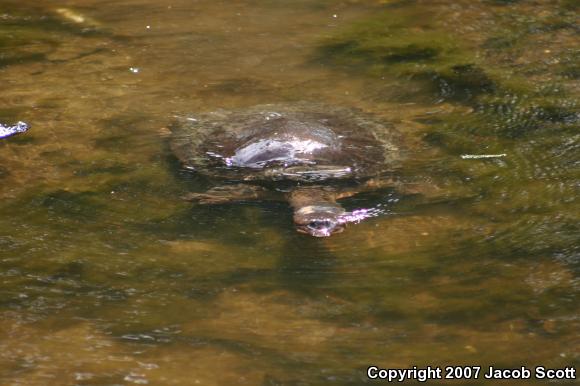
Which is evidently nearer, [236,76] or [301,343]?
[301,343]

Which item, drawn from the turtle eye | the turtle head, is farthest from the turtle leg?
the turtle eye

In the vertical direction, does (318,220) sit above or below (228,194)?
above

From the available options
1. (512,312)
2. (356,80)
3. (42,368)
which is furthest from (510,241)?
(356,80)

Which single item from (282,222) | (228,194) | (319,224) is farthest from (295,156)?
(319,224)

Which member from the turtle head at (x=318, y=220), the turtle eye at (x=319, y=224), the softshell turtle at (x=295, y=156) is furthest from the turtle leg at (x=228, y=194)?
the turtle eye at (x=319, y=224)

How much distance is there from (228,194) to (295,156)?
1.62 feet

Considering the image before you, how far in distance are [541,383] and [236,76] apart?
13.1ft

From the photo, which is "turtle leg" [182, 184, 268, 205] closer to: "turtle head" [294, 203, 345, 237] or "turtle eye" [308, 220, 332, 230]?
"turtle head" [294, 203, 345, 237]

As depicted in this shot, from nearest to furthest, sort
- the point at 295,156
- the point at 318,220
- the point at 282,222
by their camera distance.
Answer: the point at 318,220 < the point at 282,222 < the point at 295,156

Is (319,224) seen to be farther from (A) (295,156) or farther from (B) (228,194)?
(A) (295,156)

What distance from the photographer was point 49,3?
8.27 meters

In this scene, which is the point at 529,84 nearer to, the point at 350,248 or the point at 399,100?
the point at 399,100

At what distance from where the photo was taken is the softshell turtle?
4445 mm

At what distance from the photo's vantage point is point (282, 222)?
14.1 feet
